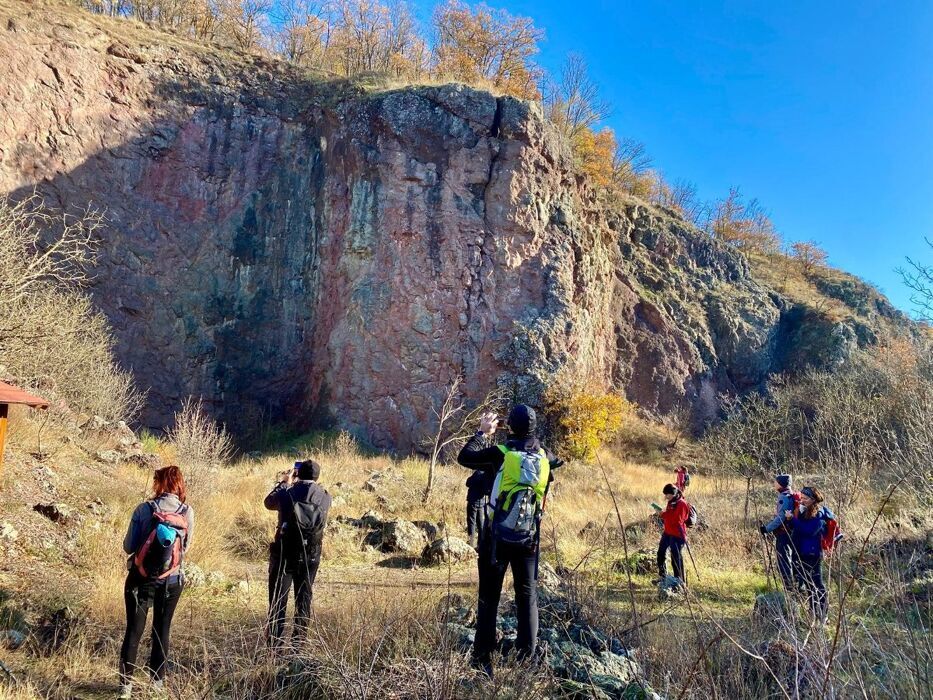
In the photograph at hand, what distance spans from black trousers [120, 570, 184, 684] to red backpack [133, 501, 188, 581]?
89 millimetres

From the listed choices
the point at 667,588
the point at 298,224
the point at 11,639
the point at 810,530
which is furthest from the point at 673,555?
the point at 298,224

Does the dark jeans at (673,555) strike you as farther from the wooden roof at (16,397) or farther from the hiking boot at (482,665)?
the wooden roof at (16,397)

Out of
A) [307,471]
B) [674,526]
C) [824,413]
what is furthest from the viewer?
[824,413]

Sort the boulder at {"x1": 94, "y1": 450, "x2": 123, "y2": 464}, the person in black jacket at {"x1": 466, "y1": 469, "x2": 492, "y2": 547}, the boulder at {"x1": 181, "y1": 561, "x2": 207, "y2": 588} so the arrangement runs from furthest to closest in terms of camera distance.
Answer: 1. the boulder at {"x1": 94, "y1": 450, "x2": 123, "y2": 464}
2. the person in black jacket at {"x1": 466, "y1": 469, "x2": 492, "y2": 547}
3. the boulder at {"x1": 181, "y1": 561, "x2": 207, "y2": 588}

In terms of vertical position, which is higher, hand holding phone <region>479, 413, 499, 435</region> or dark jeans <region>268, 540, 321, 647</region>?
hand holding phone <region>479, 413, 499, 435</region>

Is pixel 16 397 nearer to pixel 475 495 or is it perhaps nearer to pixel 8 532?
pixel 8 532

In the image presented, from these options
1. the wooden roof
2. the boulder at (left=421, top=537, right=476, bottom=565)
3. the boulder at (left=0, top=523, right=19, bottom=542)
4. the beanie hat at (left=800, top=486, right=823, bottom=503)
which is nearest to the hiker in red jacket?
the beanie hat at (left=800, top=486, right=823, bottom=503)

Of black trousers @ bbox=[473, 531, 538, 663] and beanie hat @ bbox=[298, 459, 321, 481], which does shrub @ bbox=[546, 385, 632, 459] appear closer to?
Answer: beanie hat @ bbox=[298, 459, 321, 481]

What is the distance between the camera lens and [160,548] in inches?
150

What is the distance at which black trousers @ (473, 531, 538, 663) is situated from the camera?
3.74 m

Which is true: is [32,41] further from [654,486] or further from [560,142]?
[654,486]

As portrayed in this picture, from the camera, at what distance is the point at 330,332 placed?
837 inches

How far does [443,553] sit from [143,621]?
5.16 metres

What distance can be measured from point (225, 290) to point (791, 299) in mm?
29556
